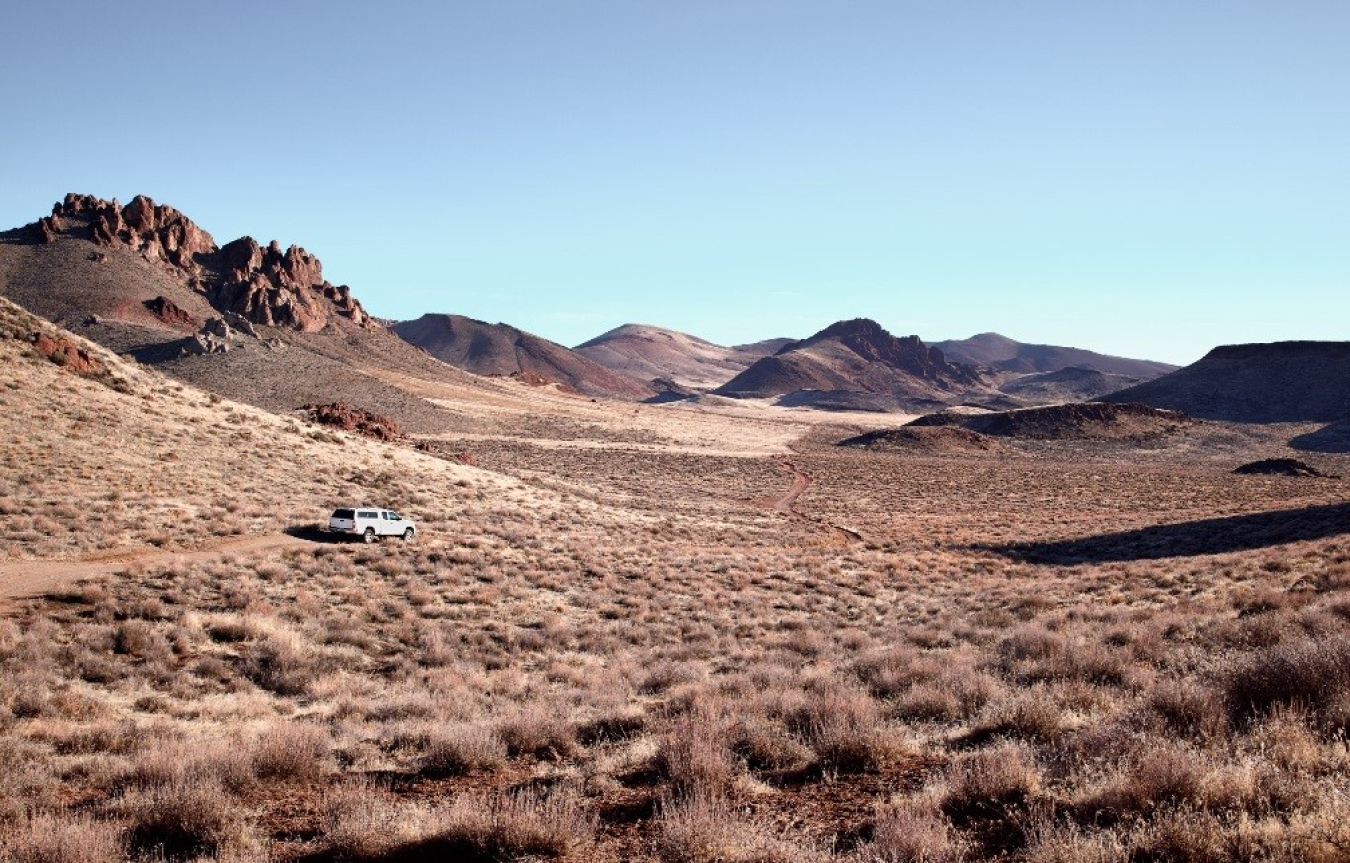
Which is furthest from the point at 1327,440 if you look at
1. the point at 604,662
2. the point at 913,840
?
the point at 913,840

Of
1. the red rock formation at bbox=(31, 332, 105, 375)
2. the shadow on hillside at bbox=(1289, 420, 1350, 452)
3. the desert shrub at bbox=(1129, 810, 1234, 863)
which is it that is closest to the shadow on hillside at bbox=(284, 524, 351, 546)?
the red rock formation at bbox=(31, 332, 105, 375)

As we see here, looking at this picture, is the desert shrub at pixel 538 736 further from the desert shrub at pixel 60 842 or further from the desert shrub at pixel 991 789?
the desert shrub at pixel 991 789

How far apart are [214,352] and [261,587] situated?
65216 mm

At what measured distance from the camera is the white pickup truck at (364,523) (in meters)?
23.8

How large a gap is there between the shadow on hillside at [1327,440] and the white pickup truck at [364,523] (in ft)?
352

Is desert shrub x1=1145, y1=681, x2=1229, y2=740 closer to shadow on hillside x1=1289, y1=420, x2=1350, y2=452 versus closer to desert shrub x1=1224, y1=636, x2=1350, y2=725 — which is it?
desert shrub x1=1224, y1=636, x2=1350, y2=725

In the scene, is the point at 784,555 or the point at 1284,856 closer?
the point at 1284,856

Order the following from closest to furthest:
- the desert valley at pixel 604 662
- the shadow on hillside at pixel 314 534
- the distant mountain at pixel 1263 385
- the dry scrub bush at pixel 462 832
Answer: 1. the dry scrub bush at pixel 462 832
2. the desert valley at pixel 604 662
3. the shadow on hillside at pixel 314 534
4. the distant mountain at pixel 1263 385

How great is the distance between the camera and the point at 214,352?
71938 millimetres

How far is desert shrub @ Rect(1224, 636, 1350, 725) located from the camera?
6.86m

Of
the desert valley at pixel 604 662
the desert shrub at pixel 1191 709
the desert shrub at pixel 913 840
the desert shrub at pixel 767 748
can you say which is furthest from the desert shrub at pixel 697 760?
the desert shrub at pixel 1191 709

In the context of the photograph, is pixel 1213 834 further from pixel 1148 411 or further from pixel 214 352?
pixel 1148 411

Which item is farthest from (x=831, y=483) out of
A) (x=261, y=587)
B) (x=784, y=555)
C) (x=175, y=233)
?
(x=175, y=233)

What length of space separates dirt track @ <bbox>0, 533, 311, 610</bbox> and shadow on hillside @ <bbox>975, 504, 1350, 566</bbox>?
2860 centimetres
